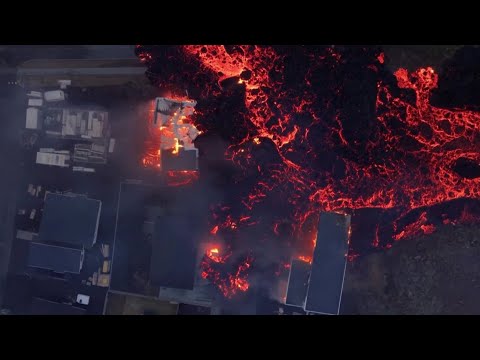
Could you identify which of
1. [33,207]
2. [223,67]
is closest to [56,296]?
[33,207]

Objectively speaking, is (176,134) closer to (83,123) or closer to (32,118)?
(83,123)

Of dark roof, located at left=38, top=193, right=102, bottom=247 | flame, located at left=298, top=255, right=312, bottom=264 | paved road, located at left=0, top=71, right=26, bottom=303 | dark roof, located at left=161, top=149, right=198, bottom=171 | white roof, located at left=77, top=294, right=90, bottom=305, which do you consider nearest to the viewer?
flame, located at left=298, top=255, right=312, bottom=264

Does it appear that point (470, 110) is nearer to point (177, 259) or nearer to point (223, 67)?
point (223, 67)

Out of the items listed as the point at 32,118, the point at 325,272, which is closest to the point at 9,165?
the point at 32,118

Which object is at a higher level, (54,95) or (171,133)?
(54,95)

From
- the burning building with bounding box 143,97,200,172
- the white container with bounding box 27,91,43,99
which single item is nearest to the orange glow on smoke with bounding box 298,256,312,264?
the burning building with bounding box 143,97,200,172

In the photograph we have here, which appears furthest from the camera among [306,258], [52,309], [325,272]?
[52,309]

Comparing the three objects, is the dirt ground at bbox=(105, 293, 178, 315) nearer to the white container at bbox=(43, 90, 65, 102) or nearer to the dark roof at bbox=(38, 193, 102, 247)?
the dark roof at bbox=(38, 193, 102, 247)
